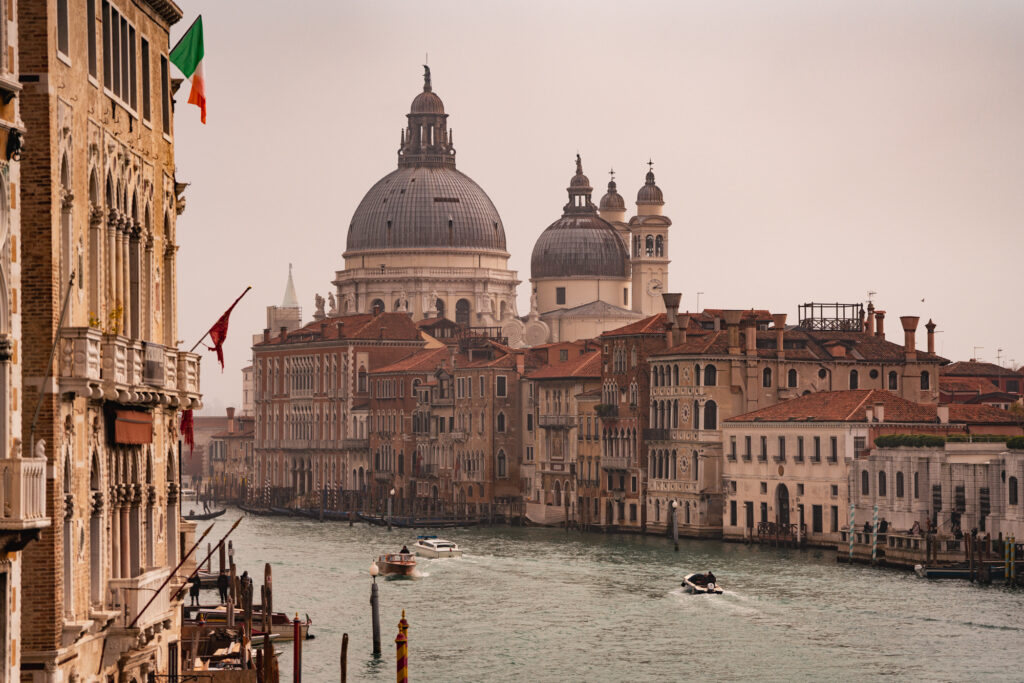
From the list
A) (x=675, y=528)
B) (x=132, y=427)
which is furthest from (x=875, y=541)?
(x=132, y=427)

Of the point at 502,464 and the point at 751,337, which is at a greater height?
the point at 751,337

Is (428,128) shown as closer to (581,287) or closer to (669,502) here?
(581,287)

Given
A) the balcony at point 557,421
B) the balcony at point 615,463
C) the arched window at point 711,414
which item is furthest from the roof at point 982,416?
the balcony at point 557,421

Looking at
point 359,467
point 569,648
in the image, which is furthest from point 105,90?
point 359,467

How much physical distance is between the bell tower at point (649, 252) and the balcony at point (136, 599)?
101 meters

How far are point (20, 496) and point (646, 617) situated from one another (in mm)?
35556

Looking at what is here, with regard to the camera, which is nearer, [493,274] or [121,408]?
[121,408]

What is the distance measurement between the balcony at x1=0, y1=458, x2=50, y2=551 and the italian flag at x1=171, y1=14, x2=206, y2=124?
6978mm

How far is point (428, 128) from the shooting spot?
129 m

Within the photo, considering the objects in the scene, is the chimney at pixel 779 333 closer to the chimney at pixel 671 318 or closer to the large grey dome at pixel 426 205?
the chimney at pixel 671 318

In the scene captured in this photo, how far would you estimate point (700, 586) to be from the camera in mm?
52625

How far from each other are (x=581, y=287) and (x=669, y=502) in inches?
1842

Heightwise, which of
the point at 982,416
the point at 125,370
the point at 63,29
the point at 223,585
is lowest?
the point at 223,585

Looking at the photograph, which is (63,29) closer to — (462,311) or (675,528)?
(675,528)
